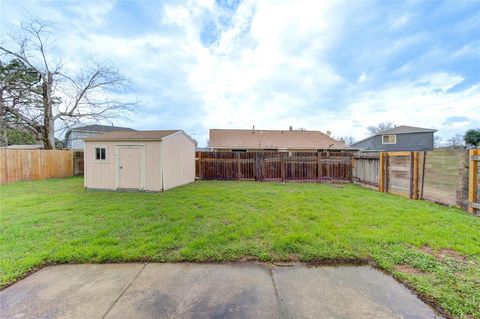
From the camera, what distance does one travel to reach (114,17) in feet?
22.7

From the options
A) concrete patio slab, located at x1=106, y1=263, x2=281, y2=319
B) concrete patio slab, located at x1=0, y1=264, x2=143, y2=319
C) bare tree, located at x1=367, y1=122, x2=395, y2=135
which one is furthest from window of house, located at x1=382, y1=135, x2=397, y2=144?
concrete patio slab, located at x1=0, y1=264, x2=143, y2=319

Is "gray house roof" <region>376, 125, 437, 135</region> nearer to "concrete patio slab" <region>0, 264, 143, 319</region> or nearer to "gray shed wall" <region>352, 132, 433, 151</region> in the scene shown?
"gray shed wall" <region>352, 132, 433, 151</region>

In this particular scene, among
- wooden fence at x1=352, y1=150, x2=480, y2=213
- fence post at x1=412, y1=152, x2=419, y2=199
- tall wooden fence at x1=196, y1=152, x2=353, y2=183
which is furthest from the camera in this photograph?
tall wooden fence at x1=196, y1=152, x2=353, y2=183

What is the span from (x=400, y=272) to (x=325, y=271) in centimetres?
85

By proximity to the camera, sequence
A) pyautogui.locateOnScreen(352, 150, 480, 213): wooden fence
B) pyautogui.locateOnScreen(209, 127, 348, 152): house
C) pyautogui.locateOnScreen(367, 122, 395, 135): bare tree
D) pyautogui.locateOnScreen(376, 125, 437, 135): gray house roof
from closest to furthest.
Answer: pyautogui.locateOnScreen(352, 150, 480, 213): wooden fence, pyautogui.locateOnScreen(209, 127, 348, 152): house, pyautogui.locateOnScreen(376, 125, 437, 135): gray house roof, pyautogui.locateOnScreen(367, 122, 395, 135): bare tree

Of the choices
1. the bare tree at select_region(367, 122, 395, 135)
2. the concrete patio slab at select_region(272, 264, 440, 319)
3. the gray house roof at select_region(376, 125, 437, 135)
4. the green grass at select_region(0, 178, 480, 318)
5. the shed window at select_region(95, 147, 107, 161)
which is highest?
the bare tree at select_region(367, 122, 395, 135)

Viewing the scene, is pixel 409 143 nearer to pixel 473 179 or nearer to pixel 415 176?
pixel 415 176

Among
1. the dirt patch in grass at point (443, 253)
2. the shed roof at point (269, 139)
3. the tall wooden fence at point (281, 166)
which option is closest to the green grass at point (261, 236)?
the dirt patch in grass at point (443, 253)

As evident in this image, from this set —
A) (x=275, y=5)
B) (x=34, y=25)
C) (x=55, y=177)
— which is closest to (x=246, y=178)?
(x=275, y=5)

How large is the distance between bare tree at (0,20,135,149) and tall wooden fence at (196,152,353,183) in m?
9.72

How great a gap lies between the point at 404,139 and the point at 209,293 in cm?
2876

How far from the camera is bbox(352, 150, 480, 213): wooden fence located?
4.93 meters

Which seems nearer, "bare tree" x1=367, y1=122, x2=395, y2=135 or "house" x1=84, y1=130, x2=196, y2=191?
"house" x1=84, y1=130, x2=196, y2=191

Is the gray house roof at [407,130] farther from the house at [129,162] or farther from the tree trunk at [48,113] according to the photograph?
the tree trunk at [48,113]
